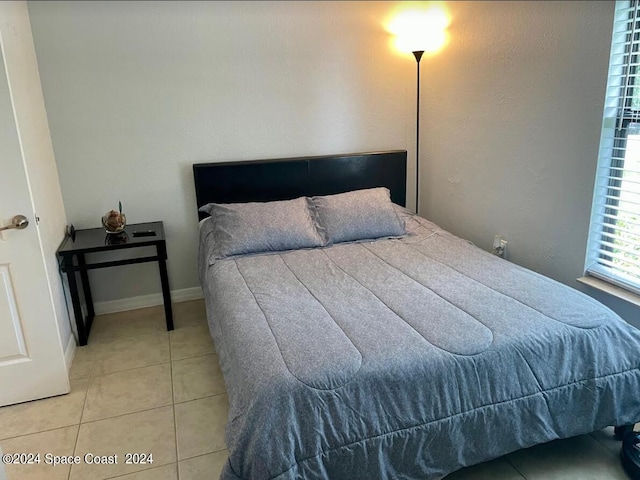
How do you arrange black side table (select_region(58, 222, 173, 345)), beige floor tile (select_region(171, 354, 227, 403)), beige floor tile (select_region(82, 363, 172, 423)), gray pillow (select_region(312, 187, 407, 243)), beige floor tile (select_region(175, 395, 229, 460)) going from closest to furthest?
beige floor tile (select_region(175, 395, 229, 460)) → beige floor tile (select_region(82, 363, 172, 423)) → beige floor tile (select_region(171, 354, 227, 403)) → black side table (select_region(58, 222, 173, 345)) → gray pillow (select_region(312, 187, 407, 243))

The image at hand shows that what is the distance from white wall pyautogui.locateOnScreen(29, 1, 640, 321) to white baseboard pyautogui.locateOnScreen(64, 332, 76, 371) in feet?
1.64

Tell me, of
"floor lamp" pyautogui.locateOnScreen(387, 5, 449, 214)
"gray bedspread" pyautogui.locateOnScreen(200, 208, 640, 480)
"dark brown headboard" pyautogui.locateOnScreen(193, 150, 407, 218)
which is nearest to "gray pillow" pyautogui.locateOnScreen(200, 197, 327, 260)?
"dark brown headboard" pyautogui.locateOnScreen(193, 150, 407, 218)

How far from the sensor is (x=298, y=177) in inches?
133

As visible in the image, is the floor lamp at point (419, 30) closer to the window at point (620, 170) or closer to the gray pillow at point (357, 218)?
the gray pillow at point (357, 218)

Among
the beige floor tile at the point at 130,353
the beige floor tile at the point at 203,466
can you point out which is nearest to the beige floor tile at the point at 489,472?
the beige floor tile at the point at 203,466

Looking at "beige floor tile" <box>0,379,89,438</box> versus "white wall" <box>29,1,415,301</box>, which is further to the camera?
"white wall" <box>29,1,415,301</box>

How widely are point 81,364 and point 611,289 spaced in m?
2.74

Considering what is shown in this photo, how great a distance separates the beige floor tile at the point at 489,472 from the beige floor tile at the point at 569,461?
3 cm

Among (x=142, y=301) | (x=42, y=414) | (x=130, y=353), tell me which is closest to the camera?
(x=42, y=414)

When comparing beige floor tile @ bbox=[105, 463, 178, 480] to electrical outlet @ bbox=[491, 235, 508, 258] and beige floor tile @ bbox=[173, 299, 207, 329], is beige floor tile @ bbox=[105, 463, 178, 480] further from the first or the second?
electrical outlet @ bbox=[491, 235, 508, 258]

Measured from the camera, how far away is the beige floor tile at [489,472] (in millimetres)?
1825

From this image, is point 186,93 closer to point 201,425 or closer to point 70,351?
point 70,351

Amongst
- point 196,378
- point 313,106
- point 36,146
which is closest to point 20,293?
point 36,146

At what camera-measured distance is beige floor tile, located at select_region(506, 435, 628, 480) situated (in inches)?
72.0
